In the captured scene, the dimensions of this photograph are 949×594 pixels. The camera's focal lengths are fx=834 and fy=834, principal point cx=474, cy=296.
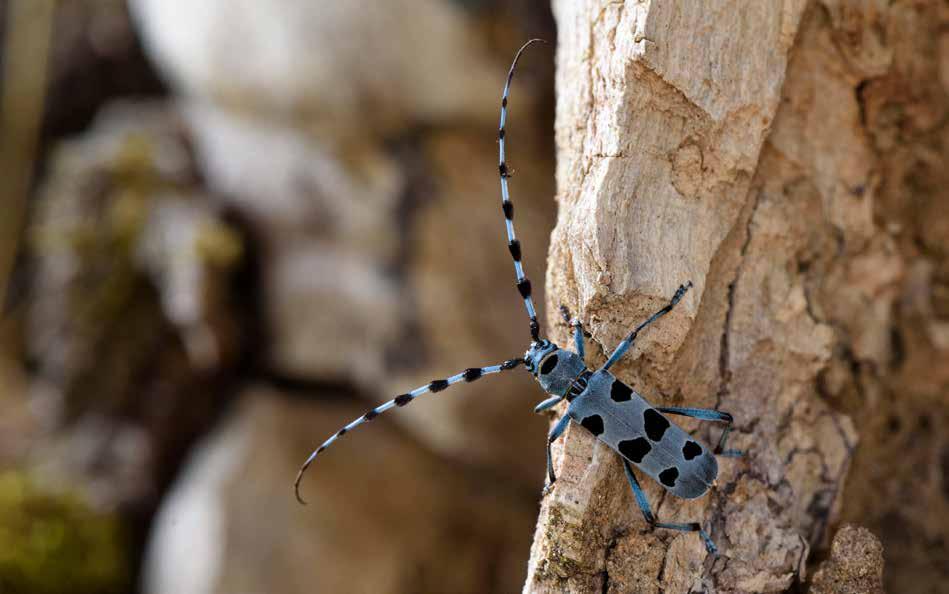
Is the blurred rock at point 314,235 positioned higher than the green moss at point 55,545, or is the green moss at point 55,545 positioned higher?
the blurred rock at point 314,235

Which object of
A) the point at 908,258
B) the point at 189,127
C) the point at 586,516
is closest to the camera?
the point at 586,516

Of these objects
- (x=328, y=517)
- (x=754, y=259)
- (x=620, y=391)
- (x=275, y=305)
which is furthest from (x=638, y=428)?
(x=275, y=305)

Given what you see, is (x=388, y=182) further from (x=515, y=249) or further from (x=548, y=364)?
(x=548, y=364)

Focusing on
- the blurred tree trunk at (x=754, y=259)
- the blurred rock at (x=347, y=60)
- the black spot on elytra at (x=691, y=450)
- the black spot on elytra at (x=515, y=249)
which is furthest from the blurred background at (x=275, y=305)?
the black spot on elytra at (x=691, y=450)

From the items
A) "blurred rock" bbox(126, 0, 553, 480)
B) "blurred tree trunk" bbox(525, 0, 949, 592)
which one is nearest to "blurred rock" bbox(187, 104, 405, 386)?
"blurred rock" bbox(126, 0, 553, 480)

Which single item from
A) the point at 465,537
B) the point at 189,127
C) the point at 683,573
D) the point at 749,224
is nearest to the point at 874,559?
the point at 683,573

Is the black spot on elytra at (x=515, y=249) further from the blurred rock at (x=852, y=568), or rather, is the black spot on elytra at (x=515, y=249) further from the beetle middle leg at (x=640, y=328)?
the blurred rock at (x=852, y=568)

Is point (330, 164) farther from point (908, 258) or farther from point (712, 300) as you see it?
point (908, 258)
